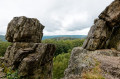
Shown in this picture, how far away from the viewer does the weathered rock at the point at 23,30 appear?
1999 cm

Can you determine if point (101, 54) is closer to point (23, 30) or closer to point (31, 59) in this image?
point (31, 59)

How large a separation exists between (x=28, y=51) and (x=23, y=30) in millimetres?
4491

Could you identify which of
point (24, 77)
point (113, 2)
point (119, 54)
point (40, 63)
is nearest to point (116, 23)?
point (113, 2)

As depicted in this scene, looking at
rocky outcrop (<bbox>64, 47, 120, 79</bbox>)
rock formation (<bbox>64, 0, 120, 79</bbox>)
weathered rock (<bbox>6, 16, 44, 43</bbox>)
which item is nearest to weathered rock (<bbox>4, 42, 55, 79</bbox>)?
weathered rock (<bbox>6, 16, 44, 43</bbox>)

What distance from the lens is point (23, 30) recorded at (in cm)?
1992

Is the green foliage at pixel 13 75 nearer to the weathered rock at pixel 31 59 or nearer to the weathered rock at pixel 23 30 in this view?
the weathered rock at pixel 31 59

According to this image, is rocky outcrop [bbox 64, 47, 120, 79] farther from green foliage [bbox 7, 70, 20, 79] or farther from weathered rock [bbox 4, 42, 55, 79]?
green foliage [bbox 7, 70, 20, 79]

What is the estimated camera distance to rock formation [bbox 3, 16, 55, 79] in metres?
17.2

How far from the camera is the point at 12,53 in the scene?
64.0 ft

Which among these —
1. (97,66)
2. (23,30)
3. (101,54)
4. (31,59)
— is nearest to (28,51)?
(31,59)

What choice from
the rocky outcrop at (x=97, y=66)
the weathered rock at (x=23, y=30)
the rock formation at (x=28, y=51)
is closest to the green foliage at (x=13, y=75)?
the rock formation at (x=28, y=51)

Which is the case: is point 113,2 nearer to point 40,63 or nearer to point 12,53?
point 40,63

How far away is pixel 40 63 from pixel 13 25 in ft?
32.0

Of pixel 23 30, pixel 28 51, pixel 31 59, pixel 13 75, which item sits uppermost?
pixel 23 30
